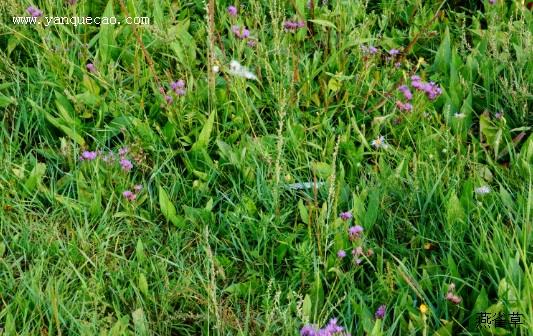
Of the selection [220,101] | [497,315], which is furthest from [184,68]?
[497,315]

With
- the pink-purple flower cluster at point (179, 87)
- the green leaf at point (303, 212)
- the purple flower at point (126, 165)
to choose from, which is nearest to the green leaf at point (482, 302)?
the green leaf at point (303, 212)

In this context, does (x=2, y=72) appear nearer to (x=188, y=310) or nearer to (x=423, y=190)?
(x=188, y=310)

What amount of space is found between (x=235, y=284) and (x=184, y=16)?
5.32ft

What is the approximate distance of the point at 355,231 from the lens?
2.38 meters

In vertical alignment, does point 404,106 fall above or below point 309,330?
above

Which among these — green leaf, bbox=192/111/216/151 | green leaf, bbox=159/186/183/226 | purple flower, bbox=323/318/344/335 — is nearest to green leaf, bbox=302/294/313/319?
purple flower, bbox=323/318/344/335

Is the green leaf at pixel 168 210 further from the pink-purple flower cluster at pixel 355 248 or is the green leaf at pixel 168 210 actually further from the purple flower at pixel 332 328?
the purple flower at pixel 332 328

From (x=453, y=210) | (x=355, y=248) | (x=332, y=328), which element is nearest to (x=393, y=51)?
(x=453, y=210)

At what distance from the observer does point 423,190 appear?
8.41 ft

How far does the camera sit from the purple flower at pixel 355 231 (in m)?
2.38

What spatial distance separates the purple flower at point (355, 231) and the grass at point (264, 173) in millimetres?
37

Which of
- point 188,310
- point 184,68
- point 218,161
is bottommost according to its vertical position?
point 188,310

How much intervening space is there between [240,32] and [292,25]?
0.80ft

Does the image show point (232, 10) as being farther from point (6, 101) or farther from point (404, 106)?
point (6, 101)
